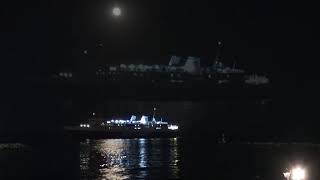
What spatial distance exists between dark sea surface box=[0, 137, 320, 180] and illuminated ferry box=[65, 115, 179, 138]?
13652 mm

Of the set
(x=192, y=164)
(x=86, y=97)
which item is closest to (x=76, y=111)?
(x=86, y=97)

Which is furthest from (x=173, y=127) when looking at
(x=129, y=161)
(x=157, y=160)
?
(x=129, y=161)

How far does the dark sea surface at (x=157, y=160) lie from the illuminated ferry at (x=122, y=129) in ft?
44.8

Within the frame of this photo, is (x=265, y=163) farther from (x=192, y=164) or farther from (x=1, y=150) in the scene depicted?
(x=1, y=150)

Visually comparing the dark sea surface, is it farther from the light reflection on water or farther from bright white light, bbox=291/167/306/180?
bright white light, bbox=291/167/306/180

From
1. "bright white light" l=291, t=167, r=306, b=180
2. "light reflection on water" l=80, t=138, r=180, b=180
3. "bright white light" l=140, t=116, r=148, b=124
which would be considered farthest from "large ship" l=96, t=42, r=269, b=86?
"bright white light" l=291, t=167, r=306, b=180

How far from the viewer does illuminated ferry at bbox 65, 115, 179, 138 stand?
257 feet

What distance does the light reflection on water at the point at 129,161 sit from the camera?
39188 millimetres

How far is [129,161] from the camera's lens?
4662 cm

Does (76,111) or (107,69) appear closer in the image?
(76,111)

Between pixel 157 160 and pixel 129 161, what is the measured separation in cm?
196

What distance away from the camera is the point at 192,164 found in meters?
44.4

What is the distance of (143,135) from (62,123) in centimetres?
1325

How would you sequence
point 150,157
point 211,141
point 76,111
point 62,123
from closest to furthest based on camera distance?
point 150,157 < point 211,141 < point 62,123 < point 76,111
